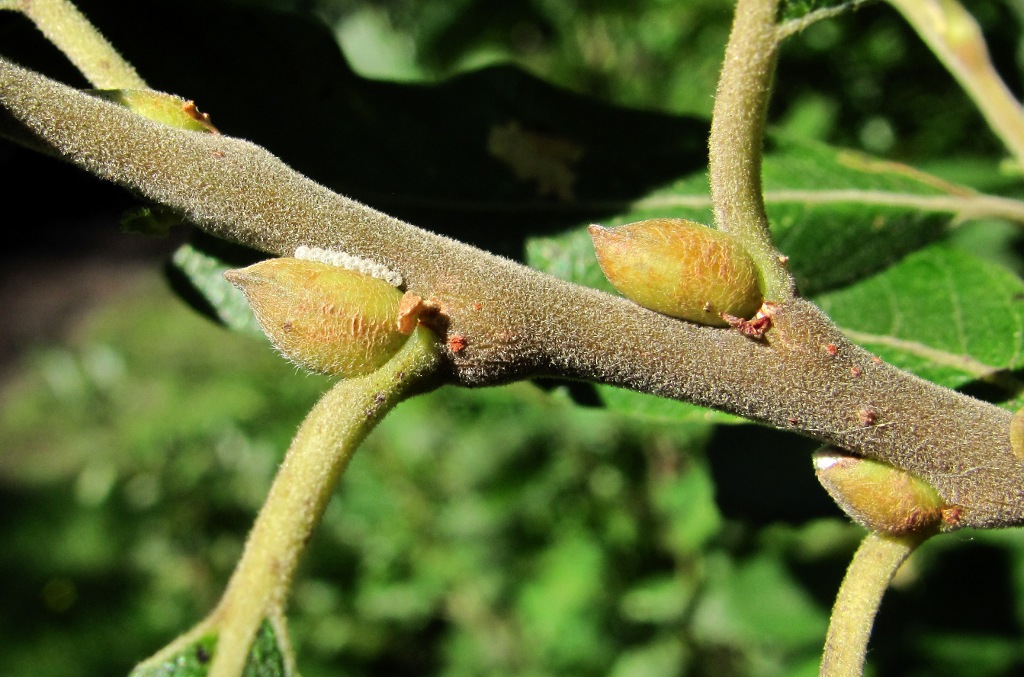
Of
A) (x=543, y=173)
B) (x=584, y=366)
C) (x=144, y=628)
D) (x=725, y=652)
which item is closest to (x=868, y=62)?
(x=543, y=173)

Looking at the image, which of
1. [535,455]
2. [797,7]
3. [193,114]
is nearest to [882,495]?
[797,7]

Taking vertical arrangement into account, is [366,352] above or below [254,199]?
below

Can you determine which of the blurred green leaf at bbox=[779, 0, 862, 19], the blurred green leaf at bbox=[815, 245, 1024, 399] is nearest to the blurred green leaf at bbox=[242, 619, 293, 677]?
the blurred green leaf at bbox=[779, 0, 862, 19]

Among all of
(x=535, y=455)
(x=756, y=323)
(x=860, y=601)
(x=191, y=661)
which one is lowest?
(x=191, y=661)

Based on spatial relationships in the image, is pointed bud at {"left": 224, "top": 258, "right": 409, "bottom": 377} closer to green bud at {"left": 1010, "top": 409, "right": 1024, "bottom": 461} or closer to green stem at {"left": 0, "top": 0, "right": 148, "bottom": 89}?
green stem at {"left": 0, "top": 0, "right": 148, "bottom": 89}

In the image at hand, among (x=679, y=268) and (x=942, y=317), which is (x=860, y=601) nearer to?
(x=679, y=268)

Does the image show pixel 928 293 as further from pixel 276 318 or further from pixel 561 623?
pixel 561 623

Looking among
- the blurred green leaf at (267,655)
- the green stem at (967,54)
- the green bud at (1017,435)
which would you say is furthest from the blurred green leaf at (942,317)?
the blurred green leaf at (267,655)
